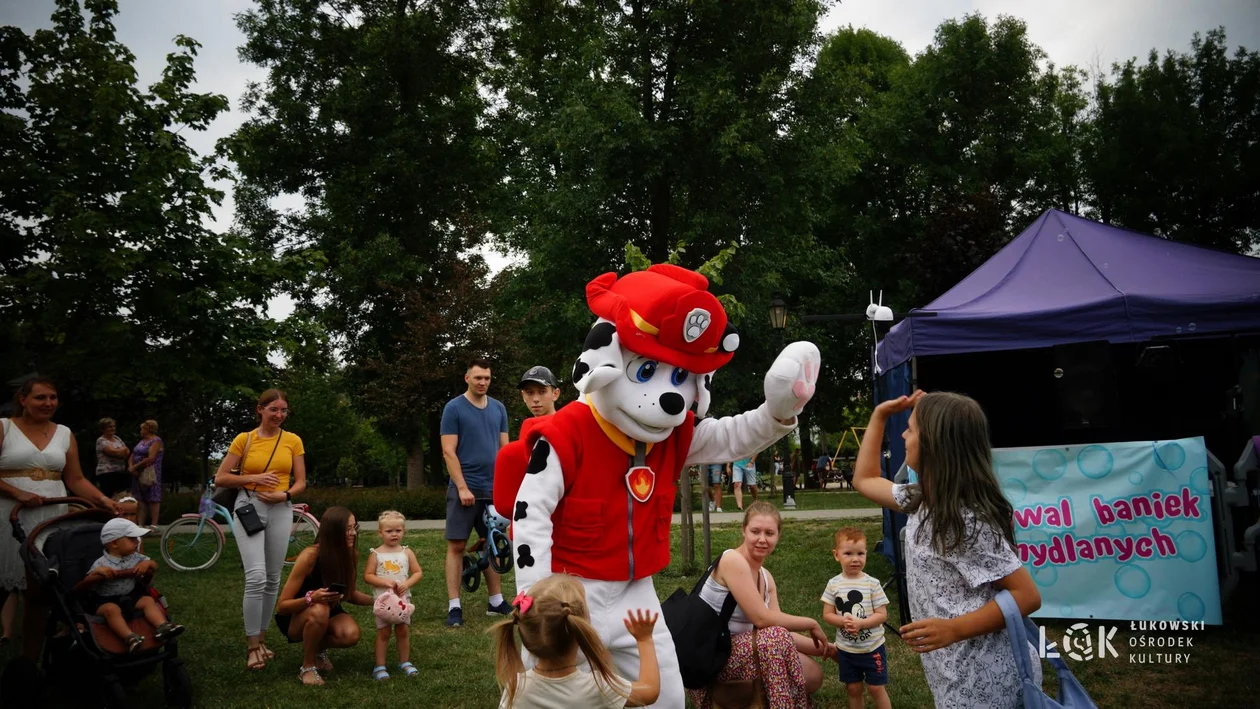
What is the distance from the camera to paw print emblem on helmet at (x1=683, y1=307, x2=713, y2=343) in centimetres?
342

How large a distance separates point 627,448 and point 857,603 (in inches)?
65.6

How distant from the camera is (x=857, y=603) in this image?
434cm

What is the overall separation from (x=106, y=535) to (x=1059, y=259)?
25.8ft

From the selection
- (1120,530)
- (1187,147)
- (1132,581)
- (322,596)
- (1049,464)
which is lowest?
(1132,581)

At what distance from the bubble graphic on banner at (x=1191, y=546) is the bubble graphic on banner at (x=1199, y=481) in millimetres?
305

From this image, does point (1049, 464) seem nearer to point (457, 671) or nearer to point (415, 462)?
point (457, 671)

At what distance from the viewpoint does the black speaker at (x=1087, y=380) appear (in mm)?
7086

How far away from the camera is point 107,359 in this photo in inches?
404

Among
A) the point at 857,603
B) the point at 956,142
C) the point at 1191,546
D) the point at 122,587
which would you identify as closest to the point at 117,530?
the point at 122,587

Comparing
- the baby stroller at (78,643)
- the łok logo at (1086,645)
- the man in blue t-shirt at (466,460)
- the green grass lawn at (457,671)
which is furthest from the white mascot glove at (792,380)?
the man in blue t-shirt at (466,460)

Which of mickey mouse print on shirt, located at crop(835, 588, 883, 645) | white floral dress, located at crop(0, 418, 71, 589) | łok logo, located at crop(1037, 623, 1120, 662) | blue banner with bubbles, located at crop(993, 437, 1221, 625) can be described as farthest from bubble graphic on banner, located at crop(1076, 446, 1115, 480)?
white floral dress, located at crop(0, 418, 71, 589)

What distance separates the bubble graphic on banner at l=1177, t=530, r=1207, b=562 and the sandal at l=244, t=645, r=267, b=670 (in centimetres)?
628

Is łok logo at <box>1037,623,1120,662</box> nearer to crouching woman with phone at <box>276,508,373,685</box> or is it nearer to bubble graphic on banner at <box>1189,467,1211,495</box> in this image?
bubble graphic on banner at <box>1189,467,1211,495</box>

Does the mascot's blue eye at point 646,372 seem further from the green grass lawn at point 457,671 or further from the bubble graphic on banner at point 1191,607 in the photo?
the bubble graphic on banner at point 1191,607
